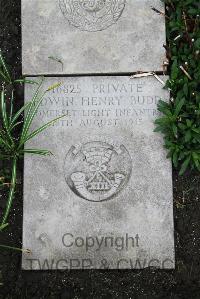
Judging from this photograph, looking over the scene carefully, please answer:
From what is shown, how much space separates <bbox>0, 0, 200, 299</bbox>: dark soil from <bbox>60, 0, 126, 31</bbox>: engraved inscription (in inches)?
56.5

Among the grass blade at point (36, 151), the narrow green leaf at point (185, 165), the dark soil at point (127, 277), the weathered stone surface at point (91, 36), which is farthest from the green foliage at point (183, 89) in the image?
the grass blade at point (36, 151)

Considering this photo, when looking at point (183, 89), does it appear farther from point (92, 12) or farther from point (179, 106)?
point (92, 12)

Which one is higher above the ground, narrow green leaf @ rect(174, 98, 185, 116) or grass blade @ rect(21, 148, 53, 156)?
narrow green leaf @ rect(174, 98, 185, 116)

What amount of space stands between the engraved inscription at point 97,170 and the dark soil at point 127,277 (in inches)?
20.5

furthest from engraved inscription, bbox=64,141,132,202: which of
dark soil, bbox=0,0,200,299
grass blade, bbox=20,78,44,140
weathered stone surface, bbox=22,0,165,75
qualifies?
weathered stone surface, bbox=22,0,165,75

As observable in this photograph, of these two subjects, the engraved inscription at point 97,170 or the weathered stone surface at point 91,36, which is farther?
Answer: the weathered stone surface at point 91,36

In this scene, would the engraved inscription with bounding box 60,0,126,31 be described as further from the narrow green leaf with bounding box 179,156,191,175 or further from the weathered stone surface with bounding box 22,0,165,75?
the narrow green leaf with bounding box 179,156,191,175

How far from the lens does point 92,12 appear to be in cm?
368

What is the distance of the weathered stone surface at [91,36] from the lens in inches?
143

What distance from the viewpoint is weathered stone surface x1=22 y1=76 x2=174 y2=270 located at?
3484 millimetres

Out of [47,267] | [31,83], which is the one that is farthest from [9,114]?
[47,267]

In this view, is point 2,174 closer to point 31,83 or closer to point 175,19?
point 31,83

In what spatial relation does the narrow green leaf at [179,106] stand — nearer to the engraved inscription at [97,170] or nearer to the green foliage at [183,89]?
the green foliage at [183,89]

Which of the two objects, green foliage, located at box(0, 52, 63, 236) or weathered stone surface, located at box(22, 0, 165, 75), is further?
weathered stone surface, located at box(22, 0, 165, 75)
